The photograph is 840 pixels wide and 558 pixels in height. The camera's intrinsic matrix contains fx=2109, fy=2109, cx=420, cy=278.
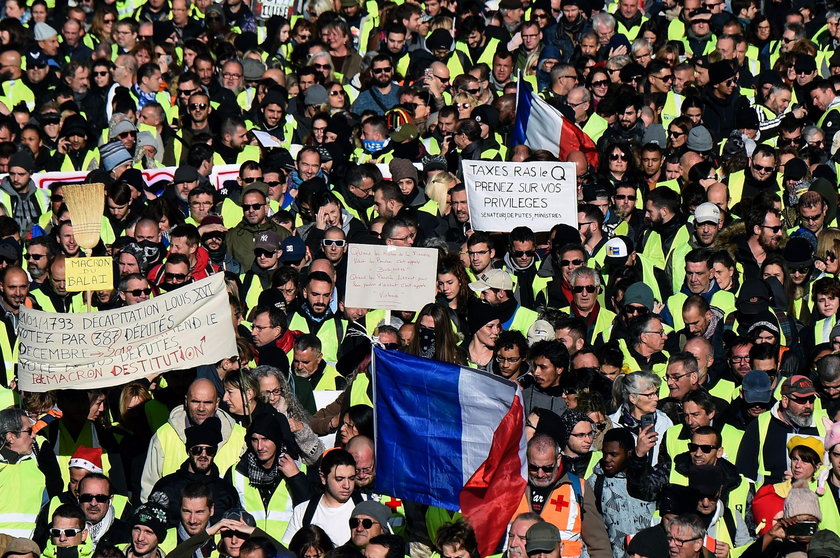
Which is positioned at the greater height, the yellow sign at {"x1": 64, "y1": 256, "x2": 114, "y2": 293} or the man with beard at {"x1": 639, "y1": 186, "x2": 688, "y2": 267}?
the man with beard at {"x1": 639, "y1": 186, "x2": 688, "y2": 267}

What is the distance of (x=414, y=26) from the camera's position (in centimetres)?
1981

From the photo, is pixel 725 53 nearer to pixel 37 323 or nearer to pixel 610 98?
pixel 610 98

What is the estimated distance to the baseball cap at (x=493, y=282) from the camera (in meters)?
14.6

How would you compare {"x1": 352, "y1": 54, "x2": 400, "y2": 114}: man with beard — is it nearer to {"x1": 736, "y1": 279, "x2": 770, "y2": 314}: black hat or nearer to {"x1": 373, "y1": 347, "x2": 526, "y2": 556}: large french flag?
{"x1": 736, "y1": 279, "x2": 770, "y2": 314}: black hat

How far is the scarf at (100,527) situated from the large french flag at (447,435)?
168cm

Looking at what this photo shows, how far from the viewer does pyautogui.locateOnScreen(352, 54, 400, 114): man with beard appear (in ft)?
60.8

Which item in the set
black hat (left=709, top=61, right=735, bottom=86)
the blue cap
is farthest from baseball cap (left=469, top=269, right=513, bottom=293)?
black hat (left=709, top=61, right=735, bottom=86)

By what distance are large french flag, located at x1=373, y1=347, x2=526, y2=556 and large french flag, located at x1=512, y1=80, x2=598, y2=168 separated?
4854 millimetres

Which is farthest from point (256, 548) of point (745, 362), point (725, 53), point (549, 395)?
point (725, 53)

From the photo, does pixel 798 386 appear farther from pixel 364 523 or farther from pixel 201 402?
pixel 201 402

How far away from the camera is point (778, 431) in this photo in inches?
513

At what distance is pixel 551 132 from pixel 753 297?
348 centimetres

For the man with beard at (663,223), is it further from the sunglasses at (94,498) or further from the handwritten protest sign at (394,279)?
the sunglasses at (94,498)

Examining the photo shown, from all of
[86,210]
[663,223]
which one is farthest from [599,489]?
[86,210]
